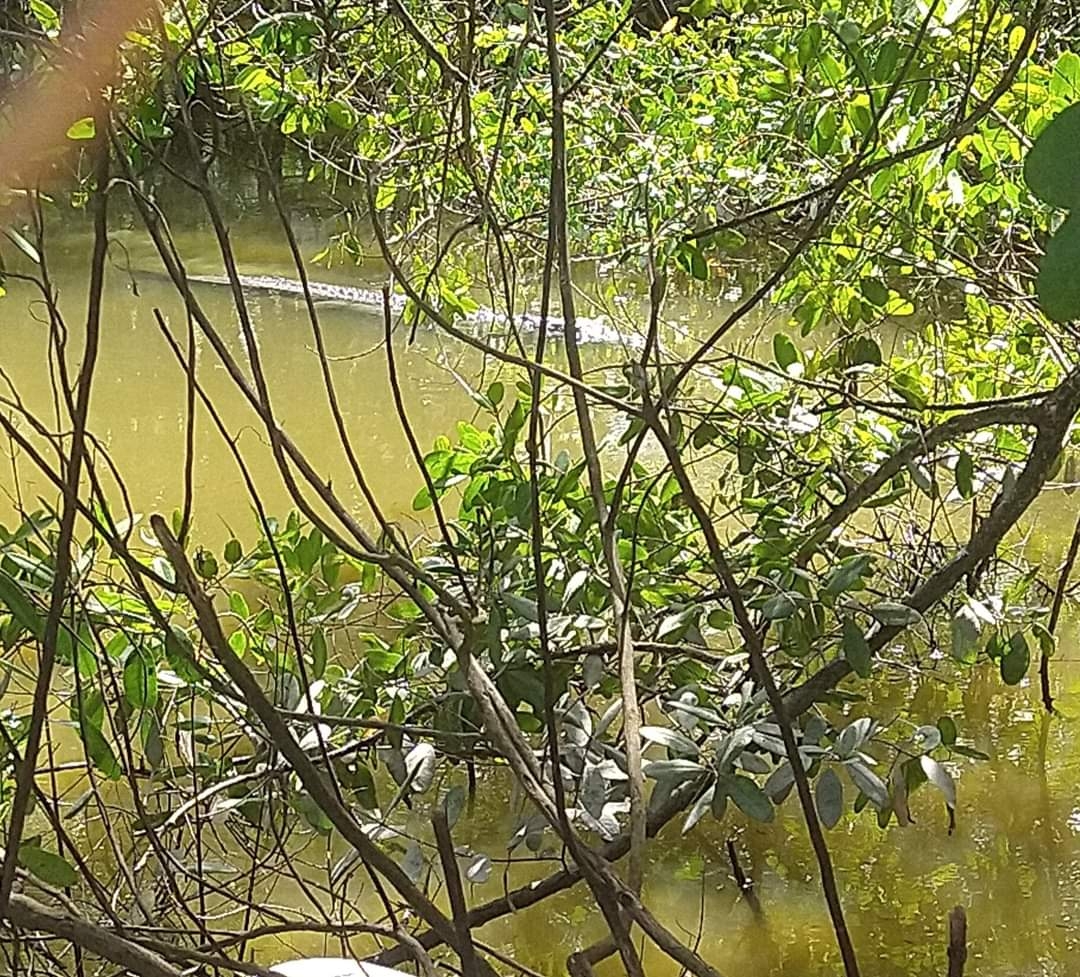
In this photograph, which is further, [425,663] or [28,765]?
[425,663]

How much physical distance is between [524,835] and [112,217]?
4.72m

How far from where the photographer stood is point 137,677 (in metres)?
1.19

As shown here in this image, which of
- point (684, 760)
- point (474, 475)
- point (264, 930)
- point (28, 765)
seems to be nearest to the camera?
point (28, 765)

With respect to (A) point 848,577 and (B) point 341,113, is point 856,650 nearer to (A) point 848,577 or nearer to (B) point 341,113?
(A) point 848,577

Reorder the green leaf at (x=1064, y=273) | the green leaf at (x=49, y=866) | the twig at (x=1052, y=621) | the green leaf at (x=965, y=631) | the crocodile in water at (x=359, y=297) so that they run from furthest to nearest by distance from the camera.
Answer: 1. the crocodile in water at (x=359, y=297)
2. the twig at (x=1052, y=621)
3. the green leaf at (x=965, y=631)
4. the green leaf at (x=49, y=866)
5. the green leaf at (x=1064, y=273)

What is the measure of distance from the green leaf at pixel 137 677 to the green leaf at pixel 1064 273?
99 centimetres

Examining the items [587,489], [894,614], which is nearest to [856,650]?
[894,614]

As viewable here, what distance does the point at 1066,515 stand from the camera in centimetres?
241

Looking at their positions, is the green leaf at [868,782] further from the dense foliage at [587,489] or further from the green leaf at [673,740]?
the green leaf at [673,740]

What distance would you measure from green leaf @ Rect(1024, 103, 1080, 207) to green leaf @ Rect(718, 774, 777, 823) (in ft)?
2.90

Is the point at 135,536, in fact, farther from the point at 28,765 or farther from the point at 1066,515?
the point at 28,765

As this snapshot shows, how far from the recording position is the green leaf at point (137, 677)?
1.18m

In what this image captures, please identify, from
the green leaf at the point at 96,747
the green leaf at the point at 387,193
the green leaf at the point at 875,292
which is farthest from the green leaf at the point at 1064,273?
the green leaf at the point at 387,193

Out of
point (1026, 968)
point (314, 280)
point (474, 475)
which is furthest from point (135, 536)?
point (314, 280)
